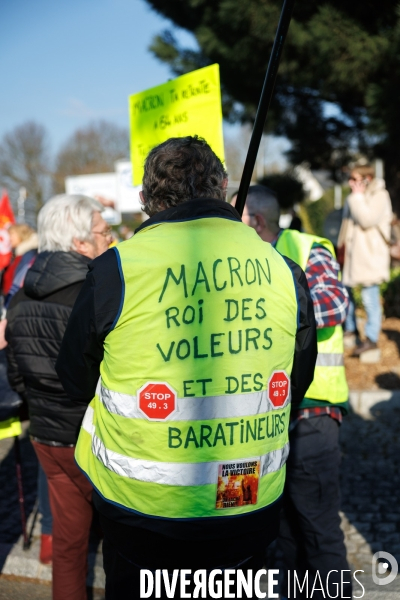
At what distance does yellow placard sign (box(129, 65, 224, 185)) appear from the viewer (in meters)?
3.97

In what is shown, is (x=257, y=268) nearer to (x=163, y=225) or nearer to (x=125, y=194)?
(x=163, y=225)

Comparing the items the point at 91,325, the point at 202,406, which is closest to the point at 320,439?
the point at 202,406

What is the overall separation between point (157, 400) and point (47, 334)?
48.4 inches

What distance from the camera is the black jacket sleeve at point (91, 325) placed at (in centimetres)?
176

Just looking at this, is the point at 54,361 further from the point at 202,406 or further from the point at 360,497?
the point at 360,497

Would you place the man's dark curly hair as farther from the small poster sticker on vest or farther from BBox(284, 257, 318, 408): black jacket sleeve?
the small poster sticker on vest

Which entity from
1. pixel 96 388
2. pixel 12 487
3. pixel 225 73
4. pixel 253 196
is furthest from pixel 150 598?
pixel 225 73

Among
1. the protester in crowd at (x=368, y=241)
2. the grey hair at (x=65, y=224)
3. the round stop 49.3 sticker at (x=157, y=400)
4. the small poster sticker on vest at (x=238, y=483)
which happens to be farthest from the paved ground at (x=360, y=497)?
the round stop 49.3 sticker at (x=157, y=400)

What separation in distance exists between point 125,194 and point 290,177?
8621 mm

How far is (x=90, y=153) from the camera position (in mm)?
42938

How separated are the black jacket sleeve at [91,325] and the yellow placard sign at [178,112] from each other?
6.65 feet

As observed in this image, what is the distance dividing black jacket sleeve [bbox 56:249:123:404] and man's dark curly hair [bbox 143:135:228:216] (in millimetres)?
256

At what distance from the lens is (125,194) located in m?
18.5

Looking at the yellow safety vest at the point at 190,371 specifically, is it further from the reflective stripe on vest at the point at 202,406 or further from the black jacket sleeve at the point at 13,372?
the black jacket sleeve at the point at 13,372
